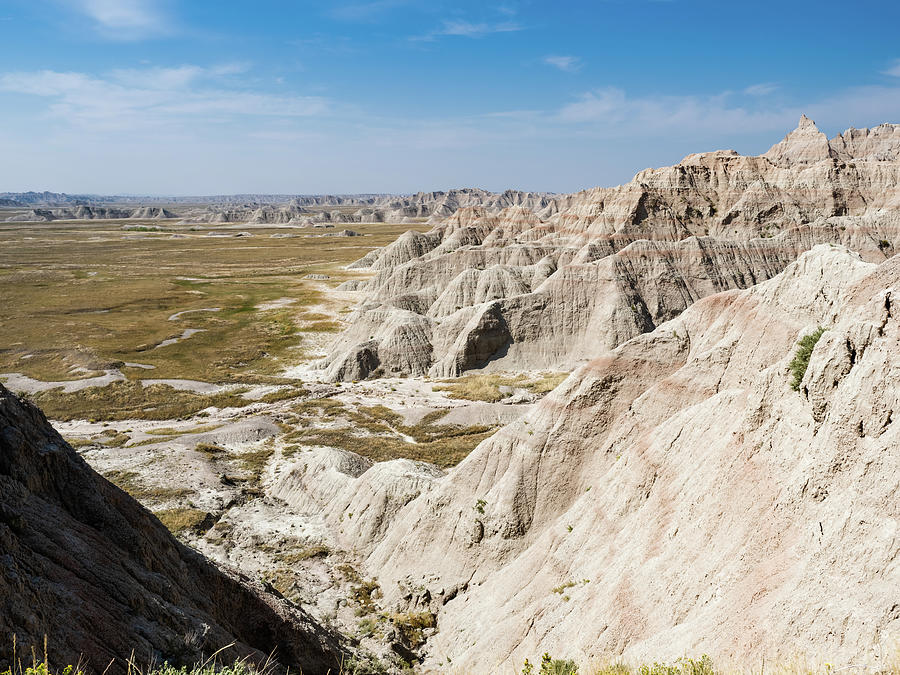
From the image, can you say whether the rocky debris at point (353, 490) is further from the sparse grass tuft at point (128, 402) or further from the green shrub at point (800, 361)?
the sparse grass tuft at point (128, 402)

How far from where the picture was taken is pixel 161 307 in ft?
257

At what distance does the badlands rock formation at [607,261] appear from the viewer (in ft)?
157

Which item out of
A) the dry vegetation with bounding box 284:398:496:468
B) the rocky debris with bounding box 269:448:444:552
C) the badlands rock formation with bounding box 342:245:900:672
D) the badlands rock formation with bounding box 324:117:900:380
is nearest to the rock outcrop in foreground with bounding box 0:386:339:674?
the badlands rock formation with bounding box 342:245:900:672

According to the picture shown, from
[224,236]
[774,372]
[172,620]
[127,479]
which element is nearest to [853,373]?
[774,372]

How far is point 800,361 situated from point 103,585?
12.8 m

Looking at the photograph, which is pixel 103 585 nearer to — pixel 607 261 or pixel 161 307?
pixel 607 261

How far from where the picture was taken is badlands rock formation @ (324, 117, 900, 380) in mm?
47812

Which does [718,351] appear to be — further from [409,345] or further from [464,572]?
[409,345]

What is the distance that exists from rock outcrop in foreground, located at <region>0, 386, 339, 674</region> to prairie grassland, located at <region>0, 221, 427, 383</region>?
3686cm

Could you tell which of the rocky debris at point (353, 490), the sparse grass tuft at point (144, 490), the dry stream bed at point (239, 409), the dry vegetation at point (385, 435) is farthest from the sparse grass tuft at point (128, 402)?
the rocky debris at point (353, 490)

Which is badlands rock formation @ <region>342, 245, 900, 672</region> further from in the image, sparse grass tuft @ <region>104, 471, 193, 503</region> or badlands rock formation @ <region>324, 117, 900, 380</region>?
badlands rock formation @ <region>324, 117, 900, 380</region>

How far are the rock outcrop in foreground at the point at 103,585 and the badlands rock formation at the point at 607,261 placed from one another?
112 feet

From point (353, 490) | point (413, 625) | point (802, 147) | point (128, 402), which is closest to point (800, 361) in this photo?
point (413, 625)

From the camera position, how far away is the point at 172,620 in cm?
938
